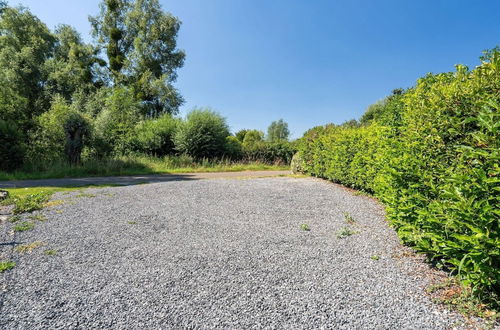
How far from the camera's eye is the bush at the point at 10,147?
11.9 metres

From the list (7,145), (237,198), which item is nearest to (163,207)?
(237,198)

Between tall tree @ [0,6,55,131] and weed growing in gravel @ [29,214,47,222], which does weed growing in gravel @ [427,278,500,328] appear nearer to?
weed growing in gravel @ [29,214,47,222]

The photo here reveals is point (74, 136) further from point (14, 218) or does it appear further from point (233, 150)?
point (14, 218)

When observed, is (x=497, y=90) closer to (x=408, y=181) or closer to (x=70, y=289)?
(x=408, y=181)

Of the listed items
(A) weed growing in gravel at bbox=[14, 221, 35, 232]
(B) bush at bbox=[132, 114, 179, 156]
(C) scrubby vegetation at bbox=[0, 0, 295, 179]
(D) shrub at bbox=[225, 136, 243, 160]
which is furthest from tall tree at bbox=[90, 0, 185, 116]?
(A) weed growing in gravel at bbox=[14, 221, 35, 232]

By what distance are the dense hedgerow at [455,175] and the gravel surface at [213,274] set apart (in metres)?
0.49

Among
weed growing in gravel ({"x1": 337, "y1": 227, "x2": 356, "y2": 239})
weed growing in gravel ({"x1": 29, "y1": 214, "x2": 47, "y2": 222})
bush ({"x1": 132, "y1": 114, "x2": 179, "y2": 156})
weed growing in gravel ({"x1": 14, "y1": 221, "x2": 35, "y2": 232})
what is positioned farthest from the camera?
bush ({"x1": 132, "y1": 114, "x2": 179, "y2": 156})

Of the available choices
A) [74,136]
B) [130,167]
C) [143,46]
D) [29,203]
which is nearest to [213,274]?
[29,203]

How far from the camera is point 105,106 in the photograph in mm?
23750

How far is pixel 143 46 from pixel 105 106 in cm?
857

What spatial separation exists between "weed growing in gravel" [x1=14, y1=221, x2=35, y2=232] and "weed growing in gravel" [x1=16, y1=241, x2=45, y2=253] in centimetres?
85

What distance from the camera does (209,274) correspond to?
9.24 ft

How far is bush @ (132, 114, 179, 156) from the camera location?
1717 centimetres

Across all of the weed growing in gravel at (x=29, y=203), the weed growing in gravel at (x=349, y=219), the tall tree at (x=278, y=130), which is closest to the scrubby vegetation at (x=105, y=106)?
the weed growing in gravel at (x=29, y=203)
